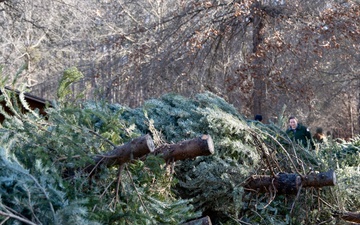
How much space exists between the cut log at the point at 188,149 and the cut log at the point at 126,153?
35cm

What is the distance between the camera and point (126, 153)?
3.46 m

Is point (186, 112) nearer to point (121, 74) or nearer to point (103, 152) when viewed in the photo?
point (103, 152)

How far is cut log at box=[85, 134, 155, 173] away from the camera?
11.1 ft

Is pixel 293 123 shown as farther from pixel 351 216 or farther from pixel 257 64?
pixel 257 64

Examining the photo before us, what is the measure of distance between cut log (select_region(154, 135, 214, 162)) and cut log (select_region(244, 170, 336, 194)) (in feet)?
3.48

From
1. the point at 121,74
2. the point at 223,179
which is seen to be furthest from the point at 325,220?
the point at 121,74

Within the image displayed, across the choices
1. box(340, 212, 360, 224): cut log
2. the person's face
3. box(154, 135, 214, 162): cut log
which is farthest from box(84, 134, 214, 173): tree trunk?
the person's face

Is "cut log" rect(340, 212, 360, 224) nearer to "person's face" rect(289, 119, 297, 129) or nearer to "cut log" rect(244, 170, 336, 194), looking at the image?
"cut log" rect(244, 170, 336, 194)

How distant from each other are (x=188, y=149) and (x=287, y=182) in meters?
1.18

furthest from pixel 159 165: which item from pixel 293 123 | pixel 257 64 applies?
pixel 257 64

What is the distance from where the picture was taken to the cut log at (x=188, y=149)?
3695 mm

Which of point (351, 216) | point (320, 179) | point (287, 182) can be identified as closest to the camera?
point (320, 179)

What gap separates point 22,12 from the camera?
1479 cm

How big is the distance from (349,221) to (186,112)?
5.43 feet
